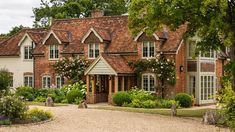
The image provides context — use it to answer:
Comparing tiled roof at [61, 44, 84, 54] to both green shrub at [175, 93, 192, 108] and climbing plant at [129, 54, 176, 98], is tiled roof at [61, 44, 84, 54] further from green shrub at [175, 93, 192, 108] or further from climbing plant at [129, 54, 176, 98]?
green shrub at [175, 93, 192, 108]

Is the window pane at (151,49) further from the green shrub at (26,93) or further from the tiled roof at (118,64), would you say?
the green shrub at (26,93)

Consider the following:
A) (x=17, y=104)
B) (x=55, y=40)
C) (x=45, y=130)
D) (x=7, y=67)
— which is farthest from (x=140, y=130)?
(x=7, y=67)

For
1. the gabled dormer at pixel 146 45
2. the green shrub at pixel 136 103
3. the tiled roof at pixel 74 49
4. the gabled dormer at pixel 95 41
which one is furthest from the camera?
the tiled roof at pixel 74 49

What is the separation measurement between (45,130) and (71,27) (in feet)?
92.2

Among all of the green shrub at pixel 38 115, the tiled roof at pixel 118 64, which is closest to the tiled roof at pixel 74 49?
the tiled roof at pixel 118 64

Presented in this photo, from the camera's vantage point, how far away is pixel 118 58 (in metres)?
41.8

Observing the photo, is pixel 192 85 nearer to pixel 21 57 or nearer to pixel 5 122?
pixel 21 57

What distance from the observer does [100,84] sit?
141 ft

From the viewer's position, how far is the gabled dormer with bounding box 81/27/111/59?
43500mm

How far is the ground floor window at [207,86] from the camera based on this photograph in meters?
41.2

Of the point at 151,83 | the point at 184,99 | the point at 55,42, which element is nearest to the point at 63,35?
the point at 55,42

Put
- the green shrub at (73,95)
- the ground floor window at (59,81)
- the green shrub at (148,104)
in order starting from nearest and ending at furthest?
the green shrub at (148,104) < the green shrub at (73,95) < the ground floor window at (59,81)

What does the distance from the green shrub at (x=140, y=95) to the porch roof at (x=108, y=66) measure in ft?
6.01

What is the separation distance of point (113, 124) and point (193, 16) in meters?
8.61
